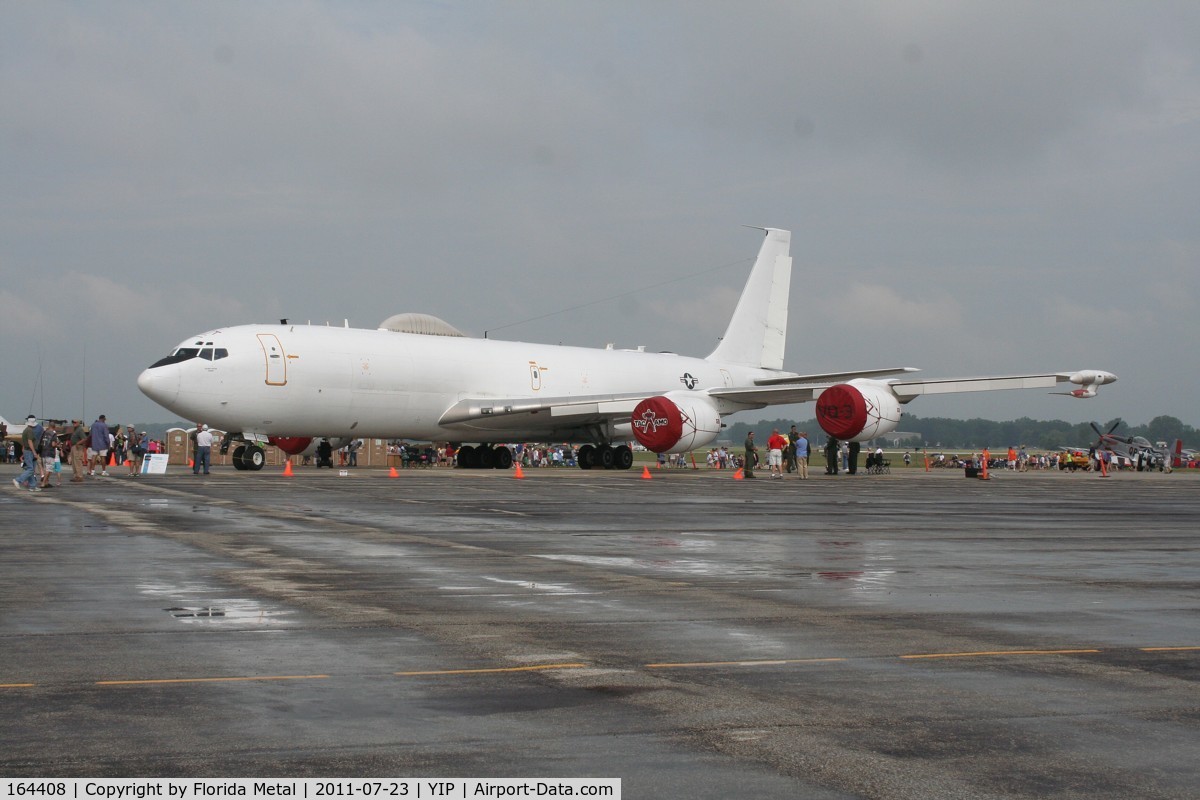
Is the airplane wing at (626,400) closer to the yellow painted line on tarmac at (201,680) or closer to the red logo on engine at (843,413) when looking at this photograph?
the red logo on engine at (843,413)

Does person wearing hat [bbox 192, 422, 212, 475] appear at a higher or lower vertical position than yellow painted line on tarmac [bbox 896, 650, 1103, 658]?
higher

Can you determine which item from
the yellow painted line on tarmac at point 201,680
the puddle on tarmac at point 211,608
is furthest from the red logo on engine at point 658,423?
the yellow painted line on tarmac at point 201,680

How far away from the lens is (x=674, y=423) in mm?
42219

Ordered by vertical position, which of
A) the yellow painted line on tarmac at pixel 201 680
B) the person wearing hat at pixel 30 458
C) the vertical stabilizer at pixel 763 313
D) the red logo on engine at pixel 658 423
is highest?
the vertical stabilizer at pixel 763 313

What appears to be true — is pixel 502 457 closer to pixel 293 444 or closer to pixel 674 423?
pixel 293 444

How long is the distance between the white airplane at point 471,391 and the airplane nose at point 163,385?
28 mm

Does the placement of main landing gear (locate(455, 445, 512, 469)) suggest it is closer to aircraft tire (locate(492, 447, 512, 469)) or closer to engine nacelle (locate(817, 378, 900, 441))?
aircraft tire (locate(492, 447, 512, 469))

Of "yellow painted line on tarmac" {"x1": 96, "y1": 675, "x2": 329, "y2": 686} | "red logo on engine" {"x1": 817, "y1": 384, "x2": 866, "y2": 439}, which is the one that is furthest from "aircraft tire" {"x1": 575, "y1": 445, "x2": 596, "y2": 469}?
"yellow painted line on tarmac" {"x1": 96, "y1": 675, "x2": 329, "y2": 686}

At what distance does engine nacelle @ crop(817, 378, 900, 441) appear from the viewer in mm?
40688

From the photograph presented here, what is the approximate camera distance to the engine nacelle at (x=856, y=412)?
133 feet

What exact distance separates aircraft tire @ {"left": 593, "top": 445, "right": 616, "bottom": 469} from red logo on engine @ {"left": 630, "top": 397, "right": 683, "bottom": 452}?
5584mm

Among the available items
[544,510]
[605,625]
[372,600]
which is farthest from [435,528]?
[605,625]

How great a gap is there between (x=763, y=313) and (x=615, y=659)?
49.7m

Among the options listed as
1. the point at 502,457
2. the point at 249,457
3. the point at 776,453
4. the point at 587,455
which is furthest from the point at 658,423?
the point at 249,457
